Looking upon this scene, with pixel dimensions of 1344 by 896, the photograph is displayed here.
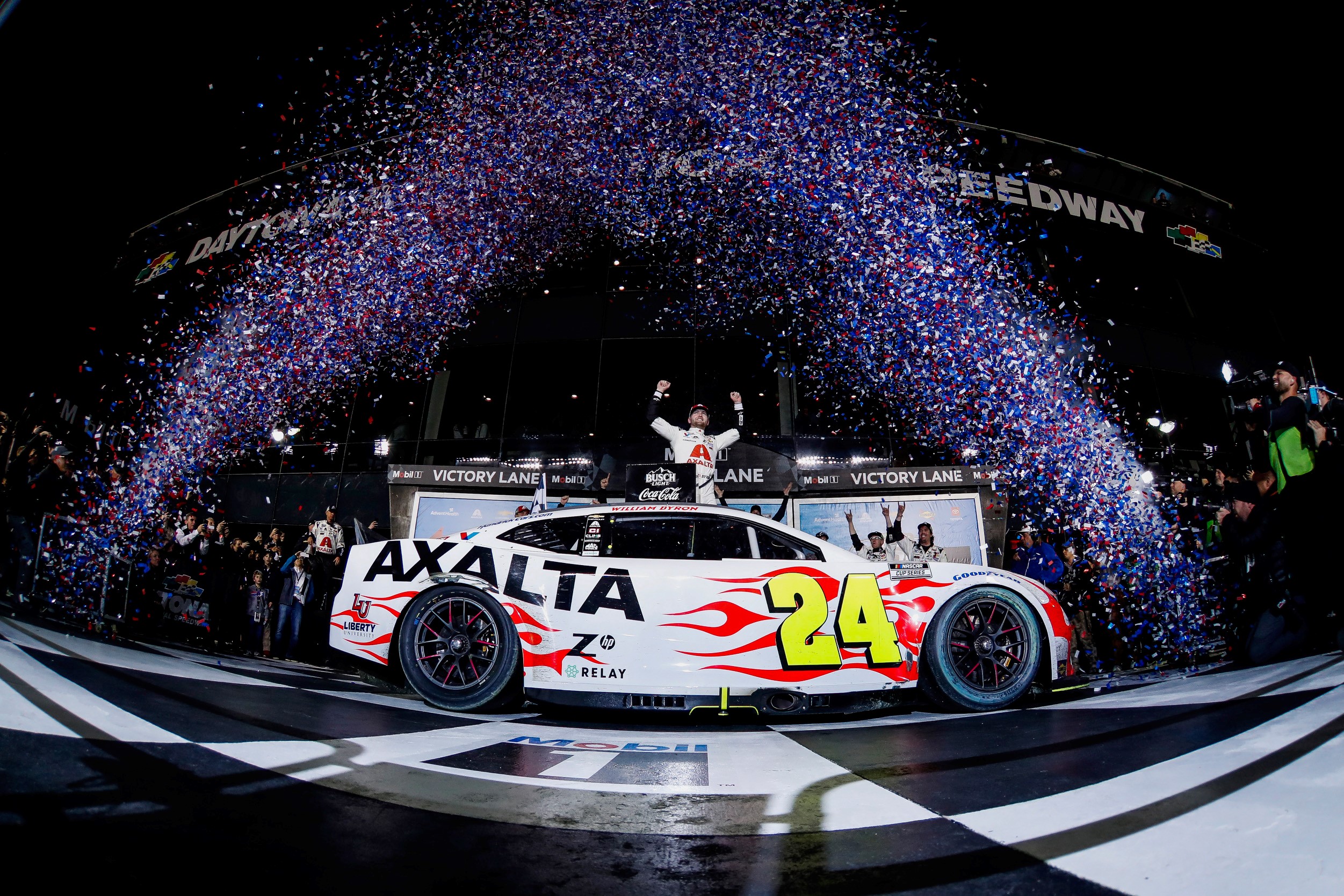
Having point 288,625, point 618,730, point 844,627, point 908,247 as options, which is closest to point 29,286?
point 288,625

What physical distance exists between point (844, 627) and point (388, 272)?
10380 millimetres

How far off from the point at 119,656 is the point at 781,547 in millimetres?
4179

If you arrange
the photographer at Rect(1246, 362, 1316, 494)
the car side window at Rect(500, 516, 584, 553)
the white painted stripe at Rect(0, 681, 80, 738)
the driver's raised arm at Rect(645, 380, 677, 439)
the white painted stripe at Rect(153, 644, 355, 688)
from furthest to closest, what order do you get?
the driver's raised arm at Rect(645, 380, 677, 439) < the photographer at Rect(1246, 362, 1316, 494) < the white painted stripe at Rect(153, 644, 355, 688) < the car side window at Rect(500, 516, 584, 553) < the white painted stripe at Rect(0, 681, 80, 738)

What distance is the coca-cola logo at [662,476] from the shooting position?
18.2 ft

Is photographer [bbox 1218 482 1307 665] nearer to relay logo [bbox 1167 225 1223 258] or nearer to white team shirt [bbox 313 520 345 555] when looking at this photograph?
white team shirt [bbox 313 520 345 555]

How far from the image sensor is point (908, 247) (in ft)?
30.2

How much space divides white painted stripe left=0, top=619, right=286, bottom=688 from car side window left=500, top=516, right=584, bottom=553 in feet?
5.68

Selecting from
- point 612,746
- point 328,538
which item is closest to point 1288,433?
point 612,746

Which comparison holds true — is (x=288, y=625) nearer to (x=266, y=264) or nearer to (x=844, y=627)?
(x=844, y=627)

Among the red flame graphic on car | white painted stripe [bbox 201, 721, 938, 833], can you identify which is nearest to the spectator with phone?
the red flame graphic on car

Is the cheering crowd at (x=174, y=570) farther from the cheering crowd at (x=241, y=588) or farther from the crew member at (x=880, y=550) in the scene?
the crew member at (x=880, y=550)

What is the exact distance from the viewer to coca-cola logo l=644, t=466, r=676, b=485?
5.55 meters

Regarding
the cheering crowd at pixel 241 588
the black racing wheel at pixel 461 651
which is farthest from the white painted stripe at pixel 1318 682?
the cheering crowd at pixel 241 588

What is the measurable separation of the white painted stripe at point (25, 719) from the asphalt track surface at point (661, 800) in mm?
12
